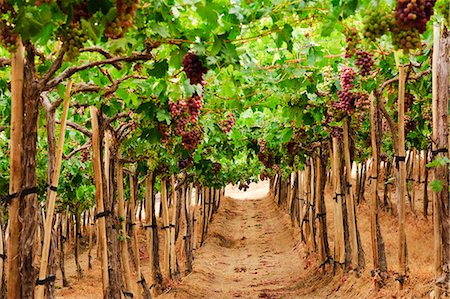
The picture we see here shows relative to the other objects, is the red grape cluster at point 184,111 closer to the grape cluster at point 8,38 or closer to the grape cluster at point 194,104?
the grape cluster at point 194,104

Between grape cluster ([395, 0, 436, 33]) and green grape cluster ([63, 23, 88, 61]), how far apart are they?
1.47 meters

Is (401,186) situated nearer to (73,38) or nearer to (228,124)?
(228,124)

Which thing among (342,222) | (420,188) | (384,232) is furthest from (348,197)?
(420,188)

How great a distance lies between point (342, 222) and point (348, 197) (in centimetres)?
80

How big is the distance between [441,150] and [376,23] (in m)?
3.32

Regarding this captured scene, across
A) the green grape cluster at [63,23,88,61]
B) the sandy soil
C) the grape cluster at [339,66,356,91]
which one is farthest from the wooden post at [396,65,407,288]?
the green grape cluster at [63,23,88,61]

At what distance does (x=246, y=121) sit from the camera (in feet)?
34.6

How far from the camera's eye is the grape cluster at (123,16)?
7.79ft

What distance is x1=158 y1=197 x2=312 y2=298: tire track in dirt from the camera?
43.2 ft

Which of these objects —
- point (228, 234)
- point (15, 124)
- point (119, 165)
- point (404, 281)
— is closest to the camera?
point (15, 124)

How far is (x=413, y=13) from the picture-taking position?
261 centimetres

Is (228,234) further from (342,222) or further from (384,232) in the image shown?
(342,222)

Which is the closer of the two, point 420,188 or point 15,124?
point 15,124

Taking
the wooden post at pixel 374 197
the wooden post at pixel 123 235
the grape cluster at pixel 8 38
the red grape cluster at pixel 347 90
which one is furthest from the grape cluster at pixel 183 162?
the grape cluster at pixel 8 38
